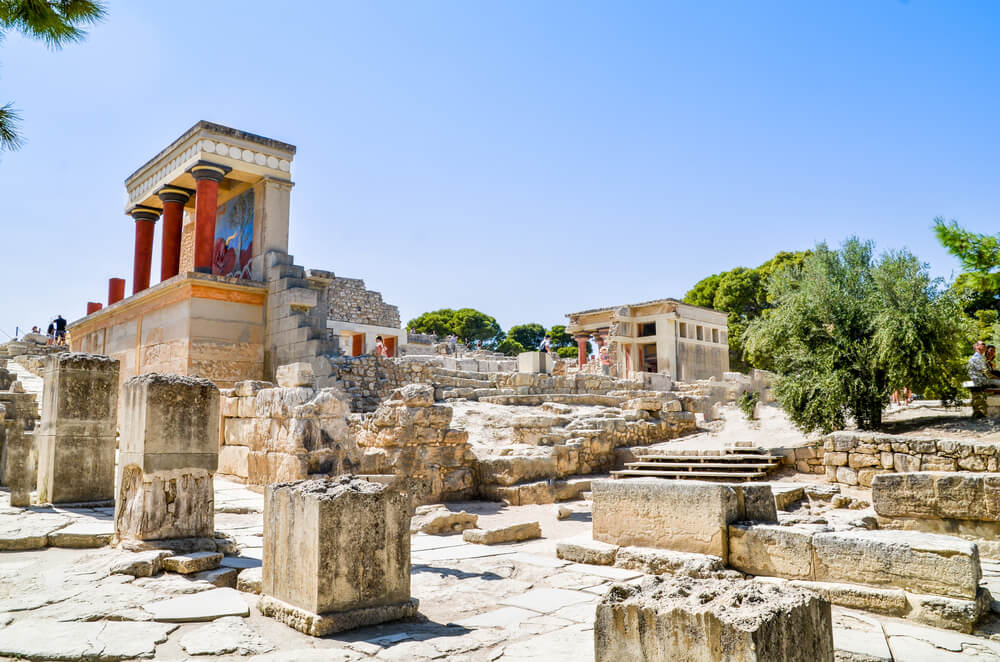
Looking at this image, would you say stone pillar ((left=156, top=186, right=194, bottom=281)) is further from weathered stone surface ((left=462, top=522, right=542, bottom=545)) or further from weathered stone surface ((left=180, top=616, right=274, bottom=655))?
weathered stone surface ((left=180, top=616, right=274, bottom=655))

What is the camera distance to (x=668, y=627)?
101 inches

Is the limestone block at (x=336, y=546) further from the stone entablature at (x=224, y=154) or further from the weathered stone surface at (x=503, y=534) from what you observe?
the stone entablature at (x=224, y=154)

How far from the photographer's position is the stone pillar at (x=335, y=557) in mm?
3840

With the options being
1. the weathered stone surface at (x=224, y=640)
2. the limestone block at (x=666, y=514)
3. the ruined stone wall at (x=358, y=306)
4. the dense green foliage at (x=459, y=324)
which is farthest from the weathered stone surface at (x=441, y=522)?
the dense green foliage at (x=459, y=324)

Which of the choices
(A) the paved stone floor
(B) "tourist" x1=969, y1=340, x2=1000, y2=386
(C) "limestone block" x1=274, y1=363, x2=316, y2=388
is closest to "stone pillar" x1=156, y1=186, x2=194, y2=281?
(C) "limestone block" x1=274, y1=363, x2=316, y2=388

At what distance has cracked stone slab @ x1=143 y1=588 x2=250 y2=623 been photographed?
3.93 meters

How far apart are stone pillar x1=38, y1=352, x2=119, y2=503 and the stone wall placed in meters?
10.3

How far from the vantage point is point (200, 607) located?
4.13 metres

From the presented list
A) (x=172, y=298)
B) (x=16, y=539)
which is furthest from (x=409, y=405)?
Answer: (x=172, y=298)

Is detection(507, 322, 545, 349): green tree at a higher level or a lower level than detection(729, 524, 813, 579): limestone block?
higher

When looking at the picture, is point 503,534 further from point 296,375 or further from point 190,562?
point 296,375

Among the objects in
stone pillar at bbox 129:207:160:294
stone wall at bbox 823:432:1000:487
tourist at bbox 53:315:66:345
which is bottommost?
stone wall at bbox 823:432:1000:487

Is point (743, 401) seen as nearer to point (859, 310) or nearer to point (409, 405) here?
point (859, 310)

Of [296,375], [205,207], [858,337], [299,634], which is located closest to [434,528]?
[299,634]
